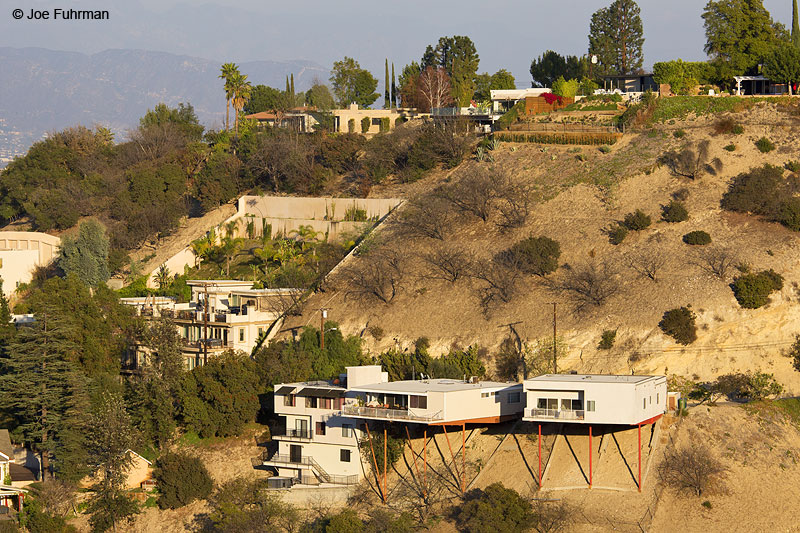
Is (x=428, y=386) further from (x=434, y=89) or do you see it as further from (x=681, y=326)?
(x=434, y=89)

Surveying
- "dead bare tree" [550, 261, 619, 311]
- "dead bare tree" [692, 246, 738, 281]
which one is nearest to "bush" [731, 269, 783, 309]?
"dead bare tree" [692, 246, 738, 281]

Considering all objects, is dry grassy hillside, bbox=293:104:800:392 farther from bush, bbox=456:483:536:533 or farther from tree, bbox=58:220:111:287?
tree, bbox=58:220:111:287

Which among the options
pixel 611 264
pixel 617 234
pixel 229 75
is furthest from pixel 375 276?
pixel 229 75

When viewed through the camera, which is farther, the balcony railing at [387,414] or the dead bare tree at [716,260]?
the dead bare tree at [716,260]

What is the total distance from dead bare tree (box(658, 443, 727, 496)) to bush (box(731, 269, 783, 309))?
10.6 meters

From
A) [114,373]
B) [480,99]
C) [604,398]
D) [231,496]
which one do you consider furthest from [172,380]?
[480,99]

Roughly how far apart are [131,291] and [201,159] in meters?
21.3

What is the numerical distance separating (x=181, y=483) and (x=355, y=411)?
879 cm

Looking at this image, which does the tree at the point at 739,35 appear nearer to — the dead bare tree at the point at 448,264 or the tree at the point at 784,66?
the tree at the point at 784,66

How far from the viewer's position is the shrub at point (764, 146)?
74.8 m

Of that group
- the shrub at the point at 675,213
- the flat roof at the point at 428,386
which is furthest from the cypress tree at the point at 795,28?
the flat roof at the point at 428,386

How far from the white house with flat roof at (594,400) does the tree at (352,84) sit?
6457 cm

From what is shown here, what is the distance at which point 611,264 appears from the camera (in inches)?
2591

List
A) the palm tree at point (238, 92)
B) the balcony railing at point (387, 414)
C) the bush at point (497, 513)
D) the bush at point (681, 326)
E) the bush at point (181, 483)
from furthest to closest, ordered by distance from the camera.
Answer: the palm tree at point (238, 92) < the bush at point (681, 326) < the bush at point (181, 483) < the balcony railing at point (387, 414) < the bush at point (497, 513)
